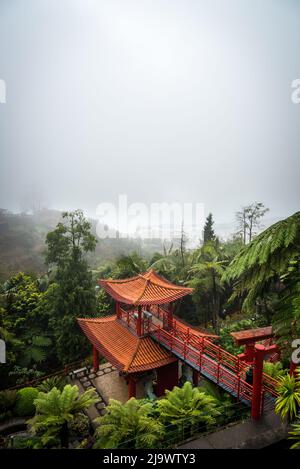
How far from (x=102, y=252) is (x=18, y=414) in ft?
161

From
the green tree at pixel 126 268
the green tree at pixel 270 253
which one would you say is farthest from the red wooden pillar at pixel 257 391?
the green tree at pixel 126 268

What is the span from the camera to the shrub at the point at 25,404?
13.2 m

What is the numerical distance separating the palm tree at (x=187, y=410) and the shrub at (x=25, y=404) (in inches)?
315

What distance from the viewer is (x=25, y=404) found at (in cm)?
1327

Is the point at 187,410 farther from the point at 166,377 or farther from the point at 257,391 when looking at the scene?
the point at 166,377

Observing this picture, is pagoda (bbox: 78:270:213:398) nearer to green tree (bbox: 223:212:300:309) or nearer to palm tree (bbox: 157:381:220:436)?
palm tree (bbox: 157:381:220:436)

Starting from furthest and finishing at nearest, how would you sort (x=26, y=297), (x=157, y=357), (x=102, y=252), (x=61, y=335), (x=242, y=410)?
(x=102, y=252)
(x=26, y=297)
(x=61, y=335)
(x=157, y=357)
(x=242, y=410)

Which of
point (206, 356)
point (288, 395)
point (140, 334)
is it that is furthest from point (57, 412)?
point (288, 395)

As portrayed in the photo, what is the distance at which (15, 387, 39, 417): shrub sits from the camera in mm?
13180

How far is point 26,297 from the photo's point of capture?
19.5 m

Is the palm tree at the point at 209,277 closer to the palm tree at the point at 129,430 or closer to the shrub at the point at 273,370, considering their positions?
the shrub at the point at 273,370

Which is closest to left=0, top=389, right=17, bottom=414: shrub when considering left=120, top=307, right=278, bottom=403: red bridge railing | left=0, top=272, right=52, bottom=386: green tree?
left=0, top=272, right=52, bottom=386: green tree

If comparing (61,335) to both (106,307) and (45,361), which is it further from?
(106,307)

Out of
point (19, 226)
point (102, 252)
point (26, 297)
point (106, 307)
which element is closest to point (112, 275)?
point (106, 307)
